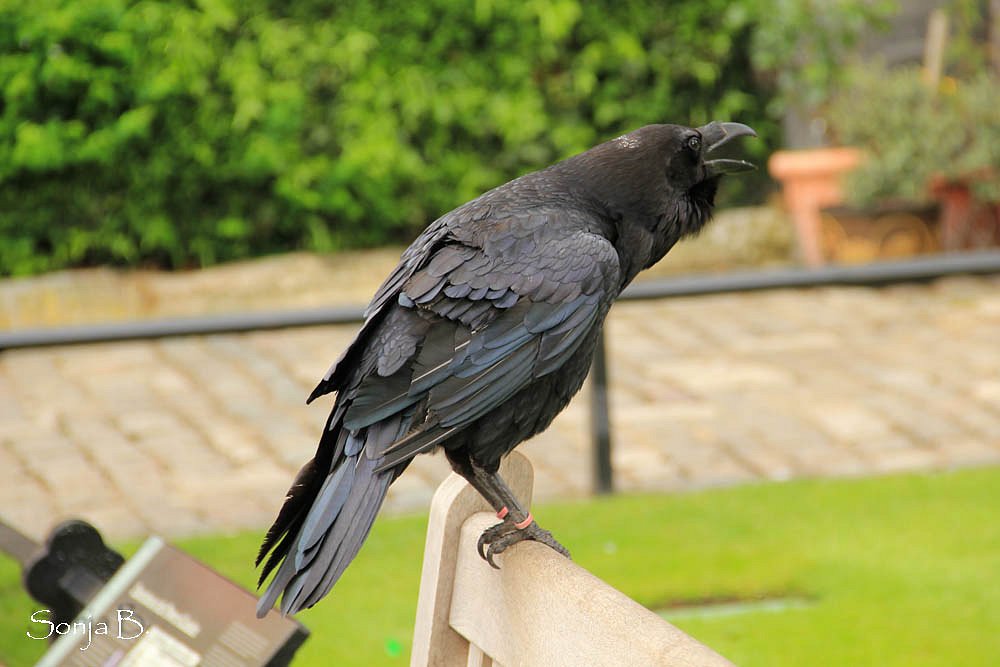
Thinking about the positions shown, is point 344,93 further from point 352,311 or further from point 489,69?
point 352,311

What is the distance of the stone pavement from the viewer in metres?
5.07

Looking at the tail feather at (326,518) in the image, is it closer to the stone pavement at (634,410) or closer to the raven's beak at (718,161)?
the raven's beak at (718,161)

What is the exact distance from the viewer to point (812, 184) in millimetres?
8398

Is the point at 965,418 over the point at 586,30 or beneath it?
beneath

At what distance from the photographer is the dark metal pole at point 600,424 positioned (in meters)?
4.57

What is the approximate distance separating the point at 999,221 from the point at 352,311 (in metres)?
5.46

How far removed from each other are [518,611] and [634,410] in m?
4.19

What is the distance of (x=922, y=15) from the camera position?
9.09 m

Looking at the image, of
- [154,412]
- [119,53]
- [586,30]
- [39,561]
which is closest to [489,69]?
[586,30]

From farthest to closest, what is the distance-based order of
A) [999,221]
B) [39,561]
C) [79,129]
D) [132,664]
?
[999,221] < [79,129] < [39,561] < [132,664]

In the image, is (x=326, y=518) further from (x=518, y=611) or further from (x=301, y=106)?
(x=301, y=106)

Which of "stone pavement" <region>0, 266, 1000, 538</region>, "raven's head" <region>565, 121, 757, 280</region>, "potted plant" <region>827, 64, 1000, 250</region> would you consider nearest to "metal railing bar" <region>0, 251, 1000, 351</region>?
"stone pavement" <region>0, 266, 1000, 538</region>

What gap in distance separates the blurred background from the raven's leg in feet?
5.83

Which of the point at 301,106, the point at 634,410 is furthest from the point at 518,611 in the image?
the point at 301,106
